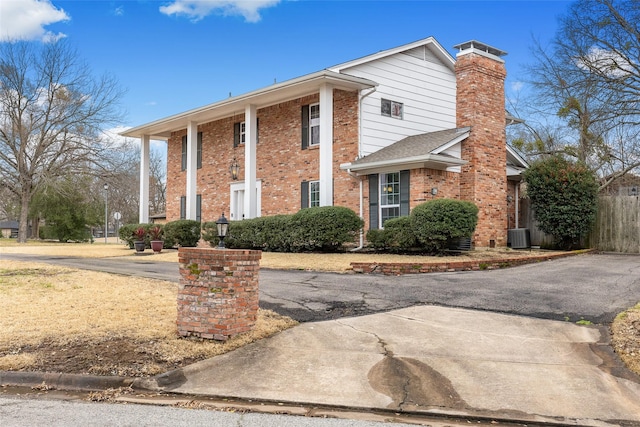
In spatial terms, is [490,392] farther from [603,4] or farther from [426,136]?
[603,4]

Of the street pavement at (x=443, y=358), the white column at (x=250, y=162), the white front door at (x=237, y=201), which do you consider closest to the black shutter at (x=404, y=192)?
the white column at (x=250, y=162)

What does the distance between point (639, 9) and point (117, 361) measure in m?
21.1

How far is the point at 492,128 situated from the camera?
18.0 metres

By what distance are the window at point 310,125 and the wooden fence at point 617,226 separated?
9964mm

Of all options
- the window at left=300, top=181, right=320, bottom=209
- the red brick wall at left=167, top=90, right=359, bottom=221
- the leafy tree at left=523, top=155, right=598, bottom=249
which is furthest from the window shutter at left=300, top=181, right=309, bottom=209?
the leafy tree at left=523, top=155, right=598, bottom=249

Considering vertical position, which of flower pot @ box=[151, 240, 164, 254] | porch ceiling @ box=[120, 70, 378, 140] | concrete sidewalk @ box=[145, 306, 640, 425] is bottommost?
concrete sidewalk @ box=[145, 306, 640, 425]

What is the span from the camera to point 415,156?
15.5 metres

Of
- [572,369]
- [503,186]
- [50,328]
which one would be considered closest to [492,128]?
[503,186]

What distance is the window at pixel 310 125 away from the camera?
63.1 ft

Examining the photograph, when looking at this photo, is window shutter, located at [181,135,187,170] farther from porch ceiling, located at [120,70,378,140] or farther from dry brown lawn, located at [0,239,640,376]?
dry brown lawn, located at [0,239,640,376]

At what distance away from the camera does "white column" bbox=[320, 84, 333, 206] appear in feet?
57.8

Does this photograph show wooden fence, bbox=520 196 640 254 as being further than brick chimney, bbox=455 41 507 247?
Yes

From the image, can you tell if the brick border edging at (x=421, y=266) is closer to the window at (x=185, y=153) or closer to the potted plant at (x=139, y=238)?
the potted plant at (x=139, y=238)

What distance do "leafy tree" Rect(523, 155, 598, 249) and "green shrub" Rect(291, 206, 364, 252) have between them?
610 centimetres
